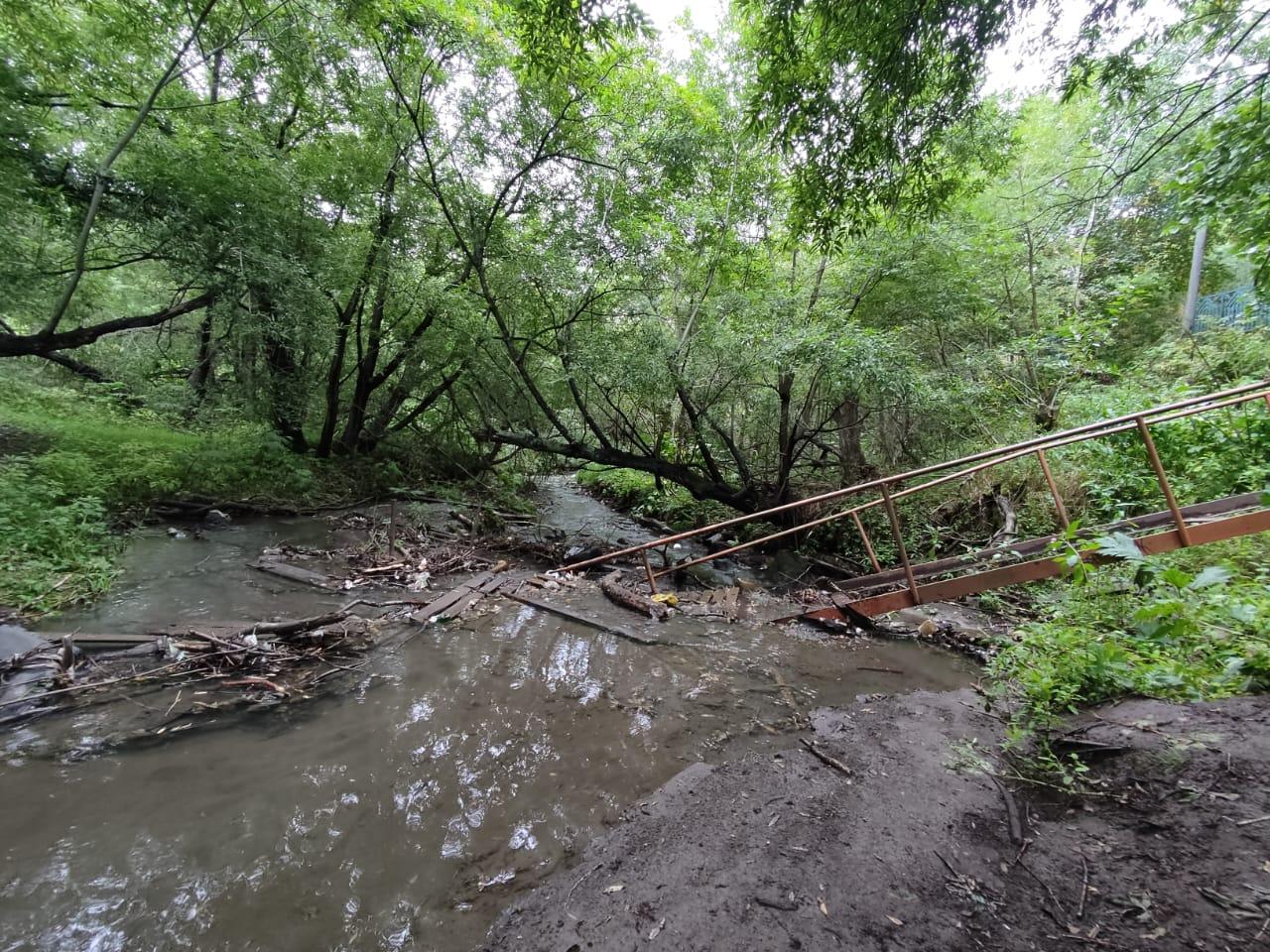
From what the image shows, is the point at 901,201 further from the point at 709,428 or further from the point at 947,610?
the point at 709,428

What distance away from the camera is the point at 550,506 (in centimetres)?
1576

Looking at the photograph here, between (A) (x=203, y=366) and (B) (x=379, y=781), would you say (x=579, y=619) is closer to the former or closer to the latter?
(B) (x=379, y=781)

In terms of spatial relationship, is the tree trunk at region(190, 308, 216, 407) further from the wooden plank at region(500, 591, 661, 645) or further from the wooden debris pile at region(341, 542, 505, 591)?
the wooden plank at region(500, 591, 661, 645)

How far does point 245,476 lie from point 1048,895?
46.2ft

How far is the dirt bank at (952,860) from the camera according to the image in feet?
7.10

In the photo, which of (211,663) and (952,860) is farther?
(211,663)

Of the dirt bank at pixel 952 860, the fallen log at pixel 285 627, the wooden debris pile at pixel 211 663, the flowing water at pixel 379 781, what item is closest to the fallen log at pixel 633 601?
the flowing water at pixel 379 781

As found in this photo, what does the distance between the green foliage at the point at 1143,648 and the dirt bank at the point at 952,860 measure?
0.20m

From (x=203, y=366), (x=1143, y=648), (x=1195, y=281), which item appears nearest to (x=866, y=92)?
(x=1143, y=648)

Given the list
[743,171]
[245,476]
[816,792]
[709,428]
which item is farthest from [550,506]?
[816,792]

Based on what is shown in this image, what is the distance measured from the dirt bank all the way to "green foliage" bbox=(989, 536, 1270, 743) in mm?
199

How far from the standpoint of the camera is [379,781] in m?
3.56

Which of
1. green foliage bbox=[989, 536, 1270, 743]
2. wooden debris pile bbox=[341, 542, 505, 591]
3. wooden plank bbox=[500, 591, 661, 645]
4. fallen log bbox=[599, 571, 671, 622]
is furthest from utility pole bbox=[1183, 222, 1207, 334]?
wooden debris pile bbox=[341, 542, 505, 591]

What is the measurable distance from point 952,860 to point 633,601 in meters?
4.98
